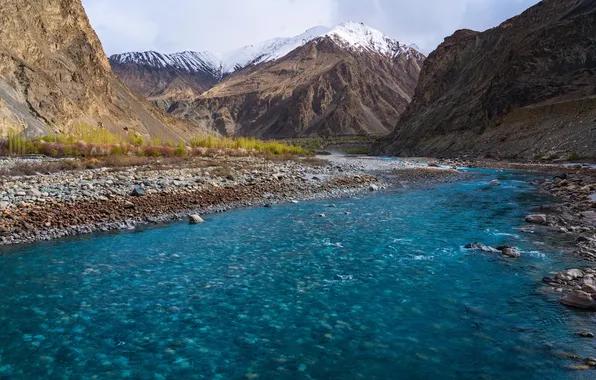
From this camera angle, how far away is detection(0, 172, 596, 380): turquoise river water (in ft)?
19.0

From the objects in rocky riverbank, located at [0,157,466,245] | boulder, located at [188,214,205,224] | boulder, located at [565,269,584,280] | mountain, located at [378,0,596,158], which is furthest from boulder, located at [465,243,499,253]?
mountain, located at [378,0,596,158]

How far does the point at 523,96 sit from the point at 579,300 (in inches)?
2489

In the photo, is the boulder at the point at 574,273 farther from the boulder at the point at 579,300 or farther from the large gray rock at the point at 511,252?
the large gray rock at the point at 511,252

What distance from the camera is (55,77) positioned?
60.0 m

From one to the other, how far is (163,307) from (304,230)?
7.14 meters

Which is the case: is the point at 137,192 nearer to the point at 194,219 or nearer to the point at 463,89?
the point at 194,219

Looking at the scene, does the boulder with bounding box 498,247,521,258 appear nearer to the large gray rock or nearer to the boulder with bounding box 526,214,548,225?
the large gray rock

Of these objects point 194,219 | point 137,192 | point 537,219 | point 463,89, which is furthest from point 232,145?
point 537,219

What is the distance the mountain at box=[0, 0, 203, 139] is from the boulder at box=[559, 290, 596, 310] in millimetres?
49664

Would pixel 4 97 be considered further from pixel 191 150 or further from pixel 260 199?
pixel 260 199

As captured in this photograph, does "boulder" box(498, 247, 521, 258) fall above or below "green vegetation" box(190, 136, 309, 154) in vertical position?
below

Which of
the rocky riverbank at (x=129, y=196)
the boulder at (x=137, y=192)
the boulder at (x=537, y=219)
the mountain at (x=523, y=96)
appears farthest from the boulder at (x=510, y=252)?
the mountain at (x=523, y=96)

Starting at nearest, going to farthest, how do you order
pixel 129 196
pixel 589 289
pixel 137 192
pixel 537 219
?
pixel 589 289, pixel 537 219, pixel 129 196, pixel 137 192

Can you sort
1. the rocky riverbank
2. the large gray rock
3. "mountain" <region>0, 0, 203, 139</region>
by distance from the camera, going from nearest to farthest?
the large gray rock → the rocky riverbank → "mountain" <region>0, 0, 203, 139</region>
